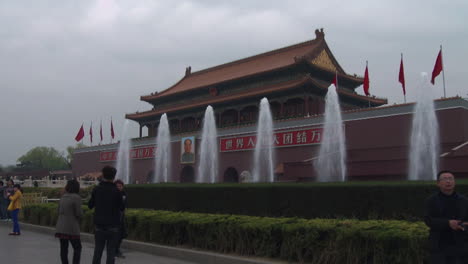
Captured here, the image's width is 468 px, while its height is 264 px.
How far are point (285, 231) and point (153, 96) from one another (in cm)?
3589

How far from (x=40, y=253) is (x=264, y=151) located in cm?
2100

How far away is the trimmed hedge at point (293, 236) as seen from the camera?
5664 millimetres

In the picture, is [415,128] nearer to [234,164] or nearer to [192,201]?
[234,164]

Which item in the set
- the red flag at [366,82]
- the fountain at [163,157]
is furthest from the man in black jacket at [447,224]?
the fountain at [163,157]

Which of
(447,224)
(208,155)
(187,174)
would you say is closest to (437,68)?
(208,155)

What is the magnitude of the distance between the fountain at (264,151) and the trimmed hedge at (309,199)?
15032 millimetres

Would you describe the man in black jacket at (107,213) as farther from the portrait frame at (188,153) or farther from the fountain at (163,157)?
the fountain at (163,157)

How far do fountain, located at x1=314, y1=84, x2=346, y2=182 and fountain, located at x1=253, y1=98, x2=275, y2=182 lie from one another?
3819mm

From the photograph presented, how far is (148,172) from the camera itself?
37.1 m

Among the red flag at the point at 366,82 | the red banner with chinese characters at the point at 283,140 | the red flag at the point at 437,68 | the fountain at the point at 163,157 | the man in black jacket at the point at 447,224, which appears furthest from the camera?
the fountain at the point at 163,157

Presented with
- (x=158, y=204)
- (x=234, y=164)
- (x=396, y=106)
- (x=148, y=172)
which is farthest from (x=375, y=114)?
(x=148, y=172)

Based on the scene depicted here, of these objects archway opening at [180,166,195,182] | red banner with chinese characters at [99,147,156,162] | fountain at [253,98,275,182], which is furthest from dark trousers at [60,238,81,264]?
red banner with chinese characters at [99,147,156,162]

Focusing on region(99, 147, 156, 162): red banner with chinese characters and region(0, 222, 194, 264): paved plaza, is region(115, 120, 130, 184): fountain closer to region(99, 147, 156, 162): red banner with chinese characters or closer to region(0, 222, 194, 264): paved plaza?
region(99, 147, 156, 162): red banner with chinese characters

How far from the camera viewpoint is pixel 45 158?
3952 inches
